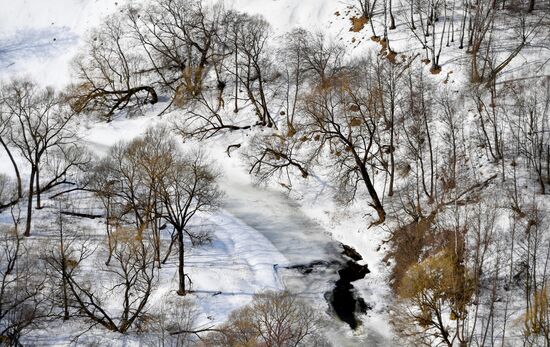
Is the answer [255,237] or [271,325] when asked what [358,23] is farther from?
[271,325]

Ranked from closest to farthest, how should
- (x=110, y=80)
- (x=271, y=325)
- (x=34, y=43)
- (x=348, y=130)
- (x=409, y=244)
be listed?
(x=271, y=325), (x=409, y=244), (x=348, y=130), (x=110, y=80), (x=34, y=43)

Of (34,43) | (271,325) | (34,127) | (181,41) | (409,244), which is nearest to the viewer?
(271,325)

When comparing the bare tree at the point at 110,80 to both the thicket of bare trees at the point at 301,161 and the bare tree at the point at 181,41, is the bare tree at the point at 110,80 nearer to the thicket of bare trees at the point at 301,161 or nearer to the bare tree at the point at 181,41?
the thicket of bare trees at the point at 301,161

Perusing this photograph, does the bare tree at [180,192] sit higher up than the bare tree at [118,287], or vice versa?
the bare tree at [180,192]

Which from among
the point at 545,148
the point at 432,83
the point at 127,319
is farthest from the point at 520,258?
the point at 127,319

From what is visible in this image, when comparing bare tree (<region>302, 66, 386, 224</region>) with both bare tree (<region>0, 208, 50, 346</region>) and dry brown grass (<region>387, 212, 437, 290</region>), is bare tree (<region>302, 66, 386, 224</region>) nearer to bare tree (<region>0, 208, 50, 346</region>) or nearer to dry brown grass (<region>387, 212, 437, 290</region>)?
dry brown grass (<region>387, 212, 437, 290</region>)

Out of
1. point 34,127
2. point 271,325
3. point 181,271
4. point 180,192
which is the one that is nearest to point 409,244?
point 271,325

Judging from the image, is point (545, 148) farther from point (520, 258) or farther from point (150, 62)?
point (150, 62)

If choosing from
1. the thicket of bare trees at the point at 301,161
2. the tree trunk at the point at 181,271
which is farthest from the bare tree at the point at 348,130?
the tree trunk at the point at 181,271
